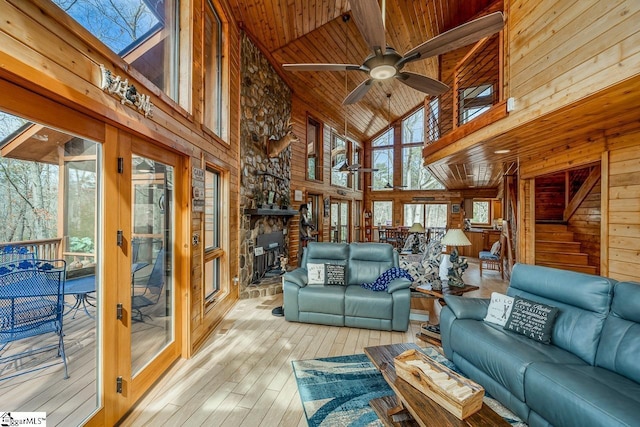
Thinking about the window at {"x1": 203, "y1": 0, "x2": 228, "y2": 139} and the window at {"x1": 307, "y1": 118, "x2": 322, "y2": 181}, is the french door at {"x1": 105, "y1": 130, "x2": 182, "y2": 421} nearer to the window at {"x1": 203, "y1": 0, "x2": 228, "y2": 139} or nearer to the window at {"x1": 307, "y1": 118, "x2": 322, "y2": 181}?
the window at {"x1": 203, "y1": 0, "x2": 228, "y2": 139}

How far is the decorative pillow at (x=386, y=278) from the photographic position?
3.61 m

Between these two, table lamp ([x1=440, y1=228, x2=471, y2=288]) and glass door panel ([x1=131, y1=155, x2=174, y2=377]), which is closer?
glass door panel ([x1=131, y1=155, x2=174, y2=377])

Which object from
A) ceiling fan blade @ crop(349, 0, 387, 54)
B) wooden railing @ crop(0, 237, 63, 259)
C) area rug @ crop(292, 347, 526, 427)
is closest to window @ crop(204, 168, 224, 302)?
area rug @ crop(292, 347, 526, 427)

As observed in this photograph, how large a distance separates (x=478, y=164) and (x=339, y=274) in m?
3.80

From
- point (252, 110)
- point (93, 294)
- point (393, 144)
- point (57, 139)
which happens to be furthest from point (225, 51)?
point (393, 144)

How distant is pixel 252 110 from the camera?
4797 millimetres

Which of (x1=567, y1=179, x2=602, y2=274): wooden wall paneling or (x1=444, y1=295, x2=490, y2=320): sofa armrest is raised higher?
(x1=567, y1=179, x2=602, y2=274): wooden wall paneling

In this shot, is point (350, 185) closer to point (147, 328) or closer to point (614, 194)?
point (614, 194)

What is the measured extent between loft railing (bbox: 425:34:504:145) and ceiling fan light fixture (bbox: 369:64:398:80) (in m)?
1.58

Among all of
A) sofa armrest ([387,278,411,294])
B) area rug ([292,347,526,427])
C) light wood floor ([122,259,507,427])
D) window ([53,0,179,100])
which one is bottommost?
light wood floor ([122,259,507,427])

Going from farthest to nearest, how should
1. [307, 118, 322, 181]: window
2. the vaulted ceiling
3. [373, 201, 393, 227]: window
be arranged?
[373, 201, 393, 227]: window < [307, 118, 322, 181]: window < the vaulted ceiling

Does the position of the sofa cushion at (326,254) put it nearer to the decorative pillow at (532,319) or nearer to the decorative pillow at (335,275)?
the decorative pillow at (335,275)

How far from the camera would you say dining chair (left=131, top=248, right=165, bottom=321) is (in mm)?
2180

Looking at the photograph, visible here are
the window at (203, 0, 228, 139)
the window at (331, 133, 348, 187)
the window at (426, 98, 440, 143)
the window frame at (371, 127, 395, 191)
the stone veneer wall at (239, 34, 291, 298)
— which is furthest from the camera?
the window frame at (371, 127, 395, 191)
